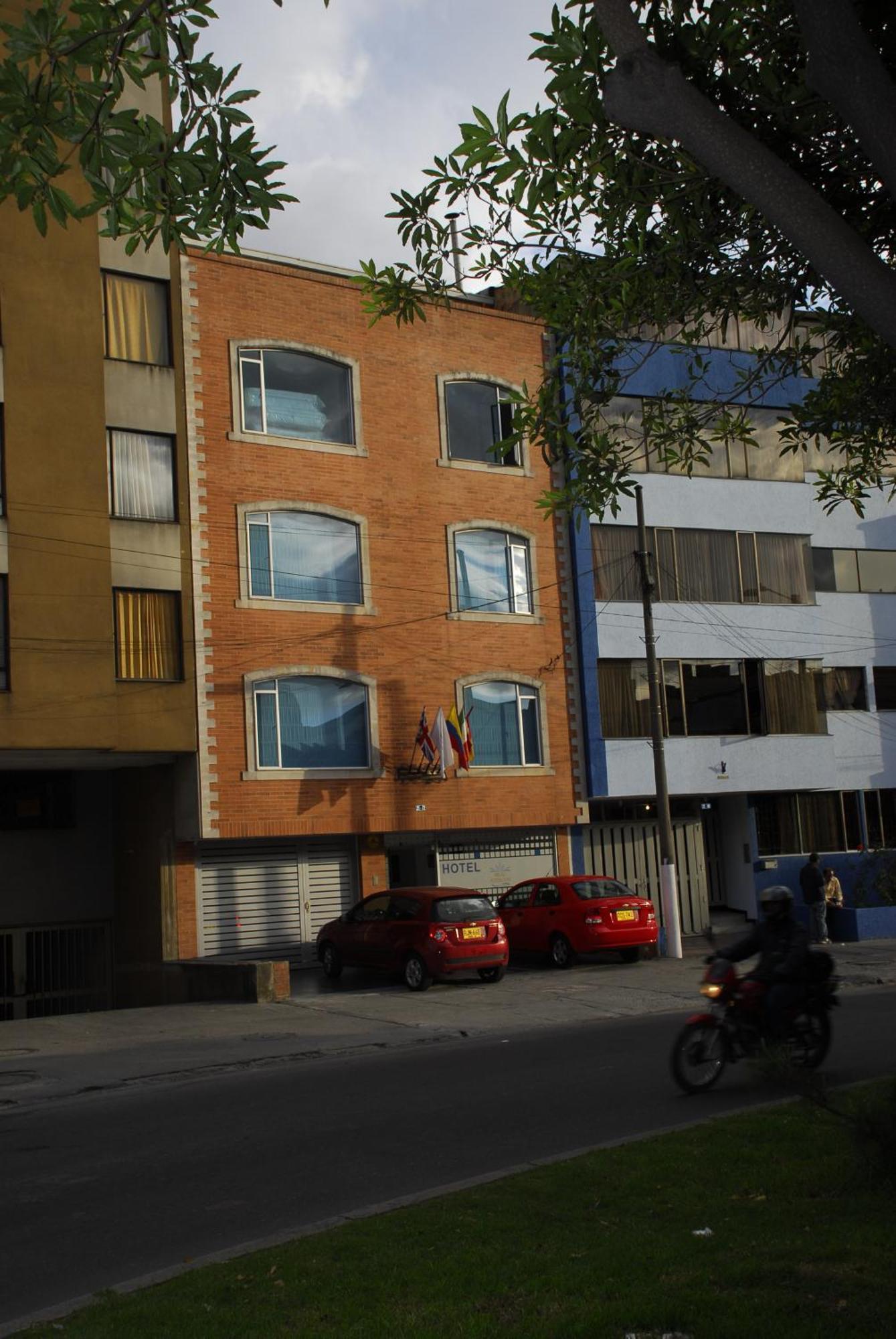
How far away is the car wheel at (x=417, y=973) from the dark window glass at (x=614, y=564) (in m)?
11.3

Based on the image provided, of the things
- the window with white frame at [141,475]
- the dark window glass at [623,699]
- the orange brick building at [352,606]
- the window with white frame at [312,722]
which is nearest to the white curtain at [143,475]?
the window with white frame at [141,475]

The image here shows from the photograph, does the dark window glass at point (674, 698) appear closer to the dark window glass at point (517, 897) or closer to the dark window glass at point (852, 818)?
the dark window glass at point (852, 818)

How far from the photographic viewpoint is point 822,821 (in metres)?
34.2

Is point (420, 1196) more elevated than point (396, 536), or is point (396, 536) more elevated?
point (396, 536)

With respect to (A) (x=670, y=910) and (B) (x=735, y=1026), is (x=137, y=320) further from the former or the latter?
(B) (x=735, y=1026)

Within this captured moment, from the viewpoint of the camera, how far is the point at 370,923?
2433cm

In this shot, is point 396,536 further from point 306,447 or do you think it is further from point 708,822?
point 708,822

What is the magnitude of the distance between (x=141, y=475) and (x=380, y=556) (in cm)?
527

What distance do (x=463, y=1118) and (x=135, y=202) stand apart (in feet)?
22.8

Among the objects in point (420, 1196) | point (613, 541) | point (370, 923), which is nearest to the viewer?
point (420, 1196)

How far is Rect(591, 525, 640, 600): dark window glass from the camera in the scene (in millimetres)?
31578

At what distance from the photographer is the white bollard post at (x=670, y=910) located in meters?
26.2

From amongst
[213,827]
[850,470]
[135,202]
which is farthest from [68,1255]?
[213,827]

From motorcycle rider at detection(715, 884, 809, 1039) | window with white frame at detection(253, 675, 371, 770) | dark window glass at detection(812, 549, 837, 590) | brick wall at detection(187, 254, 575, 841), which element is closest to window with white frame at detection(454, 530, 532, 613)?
brick wall at detection(187, 254, 575, 841)
